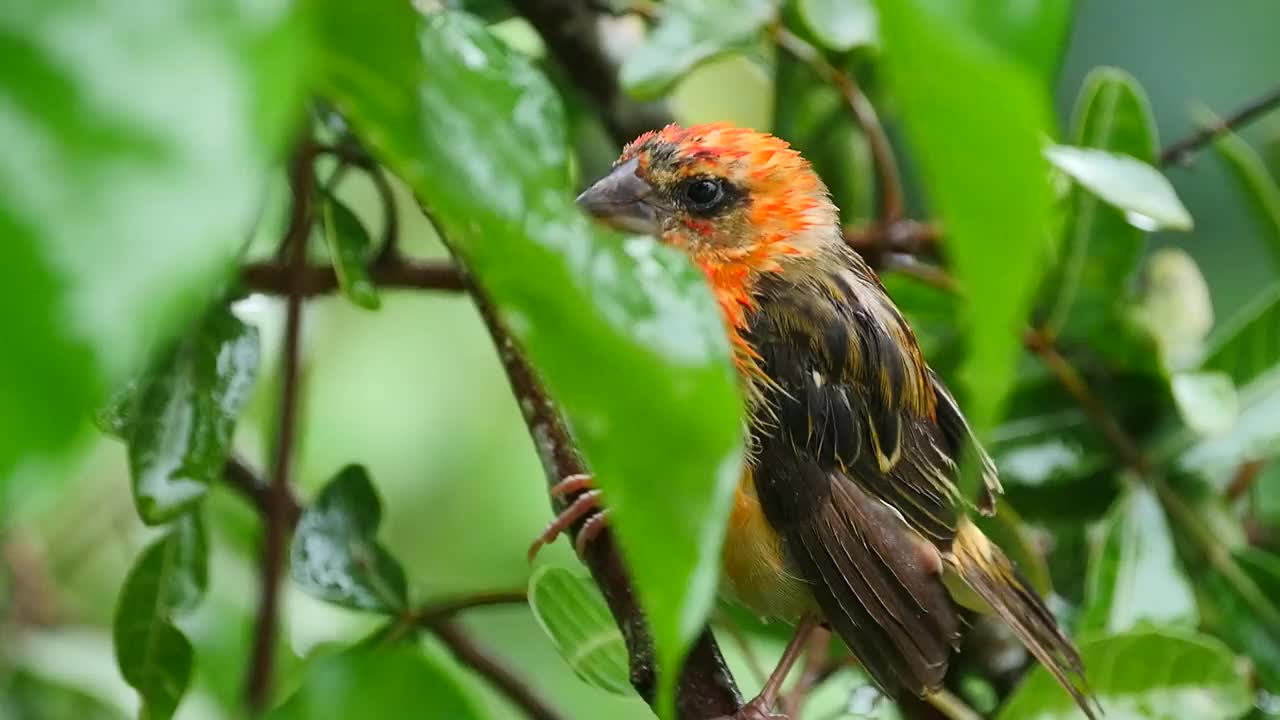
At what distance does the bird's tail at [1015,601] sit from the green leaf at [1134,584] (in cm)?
8

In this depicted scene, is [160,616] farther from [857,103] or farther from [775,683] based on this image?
[857,103]

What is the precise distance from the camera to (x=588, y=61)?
231 centimetres

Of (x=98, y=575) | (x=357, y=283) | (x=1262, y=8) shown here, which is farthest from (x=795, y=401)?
(x=1262, y=8)

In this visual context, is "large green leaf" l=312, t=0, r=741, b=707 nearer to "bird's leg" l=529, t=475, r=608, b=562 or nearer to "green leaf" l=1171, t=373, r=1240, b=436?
"bird's leg" l=529, t=475, r=608, b=562

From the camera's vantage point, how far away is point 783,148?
7.38 ft

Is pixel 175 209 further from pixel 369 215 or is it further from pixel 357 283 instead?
pixel 369 215

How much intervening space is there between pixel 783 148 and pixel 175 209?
69.9 inches

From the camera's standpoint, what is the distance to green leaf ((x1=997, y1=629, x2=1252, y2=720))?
1.81 metres

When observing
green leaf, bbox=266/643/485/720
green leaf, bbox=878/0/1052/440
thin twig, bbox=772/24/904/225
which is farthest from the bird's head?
green leaf, bbox=878/0/1052/440

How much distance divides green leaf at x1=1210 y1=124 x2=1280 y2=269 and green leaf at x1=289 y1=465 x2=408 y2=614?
1449 millimetres

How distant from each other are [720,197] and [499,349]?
846 millimetres

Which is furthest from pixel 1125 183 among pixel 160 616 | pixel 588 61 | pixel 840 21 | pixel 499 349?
pixel 160 616

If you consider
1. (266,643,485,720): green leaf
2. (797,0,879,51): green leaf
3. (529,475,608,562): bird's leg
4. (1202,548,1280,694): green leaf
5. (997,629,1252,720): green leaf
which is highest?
(797,0,879,51): green leaf

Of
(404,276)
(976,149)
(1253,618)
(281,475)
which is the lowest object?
(1253,618)
